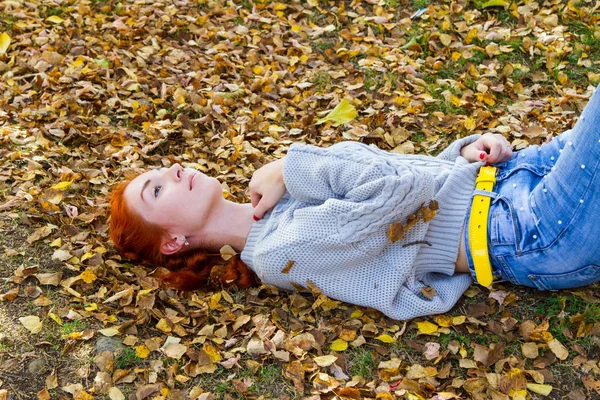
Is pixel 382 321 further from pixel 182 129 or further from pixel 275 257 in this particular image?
pixel 182 129

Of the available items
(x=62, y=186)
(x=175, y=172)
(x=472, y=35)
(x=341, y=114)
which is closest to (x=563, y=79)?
(x=472, y=35)

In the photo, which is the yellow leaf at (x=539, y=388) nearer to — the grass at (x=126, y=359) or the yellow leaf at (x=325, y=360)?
the yellow leaf at (x=325, y=360)

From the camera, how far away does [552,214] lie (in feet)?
11.7

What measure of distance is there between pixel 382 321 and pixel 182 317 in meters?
1.11

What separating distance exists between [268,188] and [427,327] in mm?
1171

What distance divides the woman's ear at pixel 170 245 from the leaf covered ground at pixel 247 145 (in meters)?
0.22

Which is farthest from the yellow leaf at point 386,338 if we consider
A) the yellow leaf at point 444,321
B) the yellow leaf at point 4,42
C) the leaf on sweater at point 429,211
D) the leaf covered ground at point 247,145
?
the yellow leaf at point 4,42

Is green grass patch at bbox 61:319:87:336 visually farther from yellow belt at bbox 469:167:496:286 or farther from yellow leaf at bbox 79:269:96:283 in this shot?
yellow belt at bbox 469:167:496:286

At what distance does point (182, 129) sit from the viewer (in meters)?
5.70

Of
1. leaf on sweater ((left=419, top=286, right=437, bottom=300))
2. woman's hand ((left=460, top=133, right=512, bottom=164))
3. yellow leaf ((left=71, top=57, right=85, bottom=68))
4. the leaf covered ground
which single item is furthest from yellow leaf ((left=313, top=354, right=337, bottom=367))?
yellow leaf ((left=71, top=57, right=85, bottom=68))

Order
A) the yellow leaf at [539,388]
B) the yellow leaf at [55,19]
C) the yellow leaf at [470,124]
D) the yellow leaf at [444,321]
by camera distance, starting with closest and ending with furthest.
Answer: the yellow leaf at [539,388], the yellow leaf at [444,321], the yellow leaf at [470,124], the yellow leaf at [55,19]

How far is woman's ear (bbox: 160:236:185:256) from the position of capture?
13.8ft

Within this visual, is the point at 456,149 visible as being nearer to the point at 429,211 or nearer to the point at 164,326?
the point at 429,211

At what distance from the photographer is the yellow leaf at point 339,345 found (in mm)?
3719
